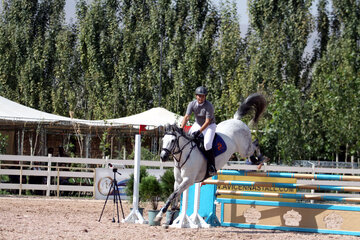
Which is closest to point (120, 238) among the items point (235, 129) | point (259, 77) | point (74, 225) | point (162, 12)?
point (74, 225)

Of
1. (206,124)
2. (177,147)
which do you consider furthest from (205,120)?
(177,147)

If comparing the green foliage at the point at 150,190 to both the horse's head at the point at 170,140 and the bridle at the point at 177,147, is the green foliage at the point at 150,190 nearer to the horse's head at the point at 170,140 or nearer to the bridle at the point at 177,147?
the bridle at the point at 177,147

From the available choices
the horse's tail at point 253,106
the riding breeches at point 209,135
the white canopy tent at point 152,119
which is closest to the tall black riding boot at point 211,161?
the riding breeches at point 209,135

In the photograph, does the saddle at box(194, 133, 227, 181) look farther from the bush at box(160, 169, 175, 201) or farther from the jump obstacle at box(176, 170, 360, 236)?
the bush at box(160, 169, 175, 201)

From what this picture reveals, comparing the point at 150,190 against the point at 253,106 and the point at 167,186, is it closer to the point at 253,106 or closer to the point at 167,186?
the point at 167,186

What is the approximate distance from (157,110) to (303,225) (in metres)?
12.1

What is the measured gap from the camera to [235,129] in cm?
813

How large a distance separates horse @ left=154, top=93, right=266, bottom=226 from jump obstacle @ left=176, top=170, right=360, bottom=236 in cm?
47

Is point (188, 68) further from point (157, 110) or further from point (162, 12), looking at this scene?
point (157, 110)

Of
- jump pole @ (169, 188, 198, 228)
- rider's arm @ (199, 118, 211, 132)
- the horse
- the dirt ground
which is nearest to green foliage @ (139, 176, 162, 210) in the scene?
the dirt ground

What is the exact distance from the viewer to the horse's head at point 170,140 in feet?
23.6

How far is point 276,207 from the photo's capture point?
8.24 m

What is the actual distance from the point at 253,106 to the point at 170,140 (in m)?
2.03

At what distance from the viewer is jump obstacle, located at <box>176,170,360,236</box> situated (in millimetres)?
7727
